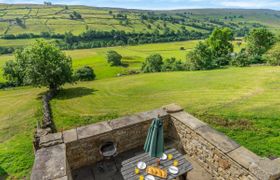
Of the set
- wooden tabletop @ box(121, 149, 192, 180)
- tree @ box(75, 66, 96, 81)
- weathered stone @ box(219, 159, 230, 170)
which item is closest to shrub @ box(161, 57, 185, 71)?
tree @ box(75, 66, 96, 81)

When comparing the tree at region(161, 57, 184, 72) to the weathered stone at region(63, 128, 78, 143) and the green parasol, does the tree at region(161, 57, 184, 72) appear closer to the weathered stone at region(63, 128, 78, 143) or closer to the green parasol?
the weathered stone at region(63, 128, 78, 143)

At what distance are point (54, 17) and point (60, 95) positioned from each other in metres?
131

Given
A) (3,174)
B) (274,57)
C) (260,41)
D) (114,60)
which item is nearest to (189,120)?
(3,174)

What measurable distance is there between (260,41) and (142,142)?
4768 cm

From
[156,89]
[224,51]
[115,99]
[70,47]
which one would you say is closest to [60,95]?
[115,99]

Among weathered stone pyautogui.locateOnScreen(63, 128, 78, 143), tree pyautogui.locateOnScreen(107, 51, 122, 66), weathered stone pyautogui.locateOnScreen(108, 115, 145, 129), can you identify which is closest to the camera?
weathered stone pyautogui.locateOnScreen(63, 128, 78, 143)

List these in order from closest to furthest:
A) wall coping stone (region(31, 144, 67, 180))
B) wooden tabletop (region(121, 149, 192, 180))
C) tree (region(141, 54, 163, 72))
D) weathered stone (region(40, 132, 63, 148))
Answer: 1. wall coping stone (region(31, 144, 67, 180))
2. wooden tabletop (region(121, 149, 192, 180))
3. weathered stone (region(40, 132, 63, 148))
4. tree (region(141, 54, 163, 72))

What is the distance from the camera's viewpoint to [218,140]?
5.58 meters

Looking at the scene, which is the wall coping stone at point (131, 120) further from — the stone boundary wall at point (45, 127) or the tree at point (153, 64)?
the tree at point (153, 64)

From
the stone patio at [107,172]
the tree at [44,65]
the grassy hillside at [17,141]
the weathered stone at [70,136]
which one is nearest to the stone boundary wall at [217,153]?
the stone patio at [107,172]

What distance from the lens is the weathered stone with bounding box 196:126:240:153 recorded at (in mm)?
5309

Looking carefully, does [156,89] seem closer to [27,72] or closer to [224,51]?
[27,72]

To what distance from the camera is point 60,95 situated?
78.7 feet

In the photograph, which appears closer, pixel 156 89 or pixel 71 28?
pixel 156 89
